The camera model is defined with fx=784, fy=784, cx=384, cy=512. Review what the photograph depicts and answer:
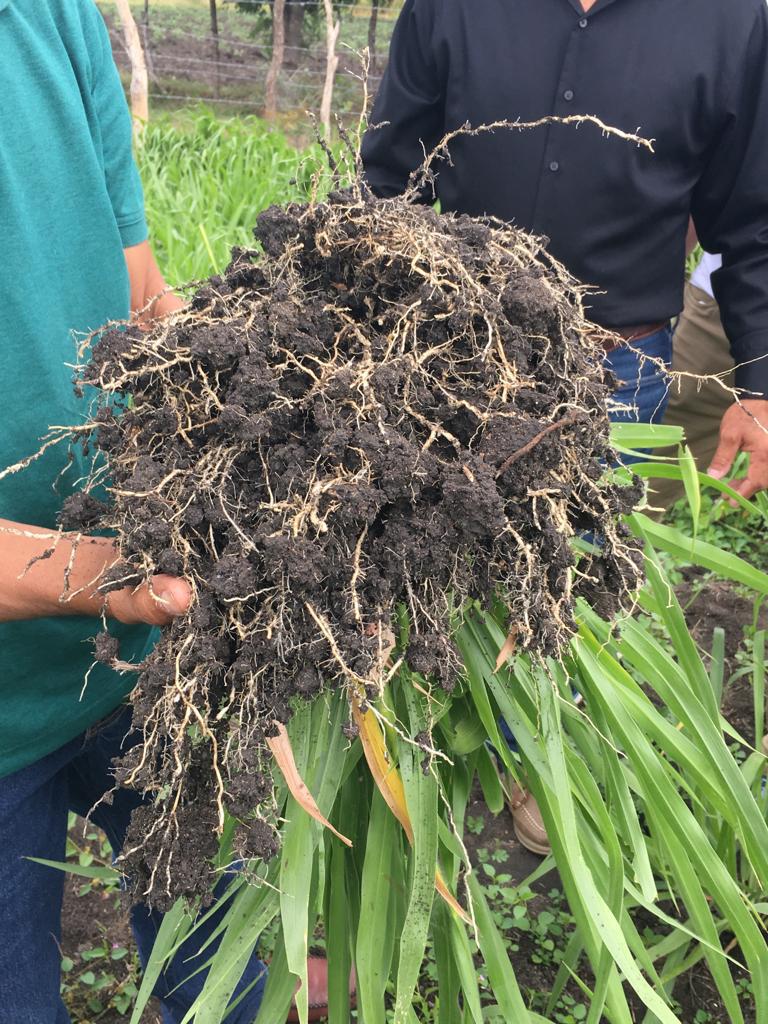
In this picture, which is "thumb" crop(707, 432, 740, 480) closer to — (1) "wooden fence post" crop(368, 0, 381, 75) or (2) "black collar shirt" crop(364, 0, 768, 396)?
(2) "black collar shirt" crop(364, 0, 768, 396)

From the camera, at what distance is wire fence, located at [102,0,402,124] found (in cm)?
893

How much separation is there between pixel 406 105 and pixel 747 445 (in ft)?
3.61

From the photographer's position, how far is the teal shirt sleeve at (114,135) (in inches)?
42.1

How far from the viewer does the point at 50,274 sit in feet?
3.21

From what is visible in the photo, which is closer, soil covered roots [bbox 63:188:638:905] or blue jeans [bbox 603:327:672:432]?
soil covered roots [bbox 63:188:638:905]

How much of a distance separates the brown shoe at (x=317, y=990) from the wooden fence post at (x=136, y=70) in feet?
12.5

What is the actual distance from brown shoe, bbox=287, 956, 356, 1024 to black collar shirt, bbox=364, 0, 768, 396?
1434 millimetres

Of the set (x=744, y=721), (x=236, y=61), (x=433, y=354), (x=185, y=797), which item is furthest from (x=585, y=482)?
(x=236, y=61)

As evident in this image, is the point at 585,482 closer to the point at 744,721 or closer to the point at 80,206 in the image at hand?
the point at 80,206

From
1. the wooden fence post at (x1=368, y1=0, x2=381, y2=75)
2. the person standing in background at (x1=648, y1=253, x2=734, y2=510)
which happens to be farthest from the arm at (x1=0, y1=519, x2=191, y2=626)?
the wooden fence post at (x1=368, y1=0, x2=381, y2=75)

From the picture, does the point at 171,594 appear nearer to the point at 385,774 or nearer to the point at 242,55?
the point at 385,774

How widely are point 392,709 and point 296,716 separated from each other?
10 cm

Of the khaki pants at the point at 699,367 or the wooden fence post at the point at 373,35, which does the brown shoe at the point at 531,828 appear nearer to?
the khaki pants at the point at 699,367

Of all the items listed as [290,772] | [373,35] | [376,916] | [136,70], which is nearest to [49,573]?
[290,772]
